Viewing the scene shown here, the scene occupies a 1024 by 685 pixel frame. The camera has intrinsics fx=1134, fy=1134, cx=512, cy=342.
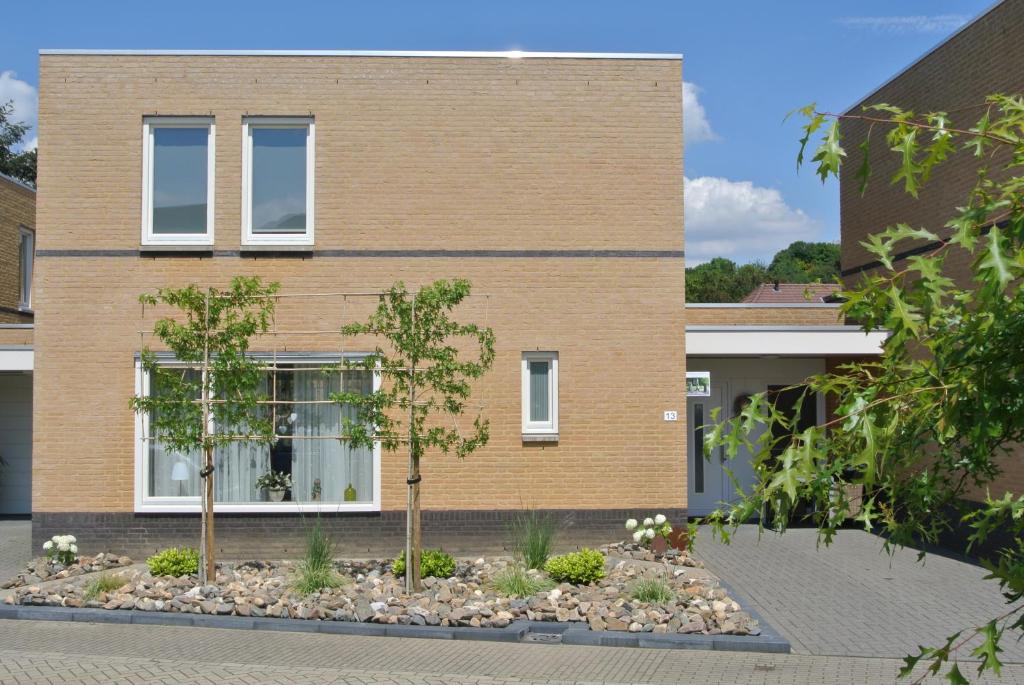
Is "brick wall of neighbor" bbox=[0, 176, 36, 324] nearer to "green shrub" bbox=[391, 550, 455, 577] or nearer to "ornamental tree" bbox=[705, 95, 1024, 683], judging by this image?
"green shrub" bbox=[391, 550, 455, 577]

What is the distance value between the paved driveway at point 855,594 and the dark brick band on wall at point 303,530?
157cm

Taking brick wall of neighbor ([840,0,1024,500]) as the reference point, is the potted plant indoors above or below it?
below

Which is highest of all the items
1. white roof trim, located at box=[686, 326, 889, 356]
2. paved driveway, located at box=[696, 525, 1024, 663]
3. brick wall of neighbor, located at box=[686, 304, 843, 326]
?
brick wall of neighbor, located at box=[686, 304, 843, 326]

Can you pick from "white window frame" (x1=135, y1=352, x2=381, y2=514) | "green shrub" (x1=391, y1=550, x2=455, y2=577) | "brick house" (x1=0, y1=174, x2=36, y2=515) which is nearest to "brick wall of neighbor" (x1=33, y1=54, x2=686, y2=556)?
"white window frame" (x1=135, y1=352, x2=381, y2=514)

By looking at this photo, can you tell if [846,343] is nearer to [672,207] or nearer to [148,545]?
[672,207]

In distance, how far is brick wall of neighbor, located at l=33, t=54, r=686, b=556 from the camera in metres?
14.7

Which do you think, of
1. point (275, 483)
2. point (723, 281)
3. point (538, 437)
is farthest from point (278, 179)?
point (723, 281)

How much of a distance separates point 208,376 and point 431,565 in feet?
10.8

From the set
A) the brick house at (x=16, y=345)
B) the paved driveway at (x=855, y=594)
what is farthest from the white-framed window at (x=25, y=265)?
the paved driveway at (x=855, y=594)

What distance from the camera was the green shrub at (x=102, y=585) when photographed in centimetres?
1193

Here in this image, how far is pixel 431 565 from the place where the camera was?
12.7 metres

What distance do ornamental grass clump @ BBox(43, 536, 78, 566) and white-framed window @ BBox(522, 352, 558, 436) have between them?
5.75 m

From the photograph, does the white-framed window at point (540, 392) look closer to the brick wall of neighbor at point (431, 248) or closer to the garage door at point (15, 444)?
the brick wall of neighbor at point (431, 248)

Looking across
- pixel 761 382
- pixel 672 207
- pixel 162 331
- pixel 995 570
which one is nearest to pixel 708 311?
pixel 761 382
